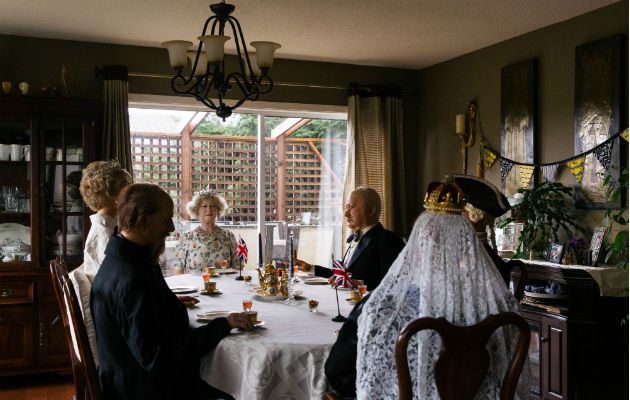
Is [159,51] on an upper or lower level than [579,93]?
upper

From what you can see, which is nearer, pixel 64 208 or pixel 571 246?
pixel 571 246

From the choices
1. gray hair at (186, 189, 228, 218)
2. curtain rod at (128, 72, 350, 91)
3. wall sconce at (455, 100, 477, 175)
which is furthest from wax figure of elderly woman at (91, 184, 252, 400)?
wall sconce at (455, 100, 477, 175)

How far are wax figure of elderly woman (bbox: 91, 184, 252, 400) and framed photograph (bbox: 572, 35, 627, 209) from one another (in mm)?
2715

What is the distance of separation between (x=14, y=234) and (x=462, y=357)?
369 cm

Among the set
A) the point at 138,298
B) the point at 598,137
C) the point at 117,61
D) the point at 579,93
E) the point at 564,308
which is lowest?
the point at 564,308

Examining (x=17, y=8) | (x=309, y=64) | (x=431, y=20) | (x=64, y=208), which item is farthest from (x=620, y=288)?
(x=17, y=8)

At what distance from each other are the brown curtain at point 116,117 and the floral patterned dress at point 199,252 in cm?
92

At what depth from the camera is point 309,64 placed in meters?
5.51

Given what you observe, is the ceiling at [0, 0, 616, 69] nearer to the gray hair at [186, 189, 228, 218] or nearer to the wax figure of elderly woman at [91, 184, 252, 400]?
the gray hair at [186, 189, 228, 218]

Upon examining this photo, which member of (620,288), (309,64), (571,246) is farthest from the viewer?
(309,64)

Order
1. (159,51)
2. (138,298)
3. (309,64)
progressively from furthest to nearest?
(309,64) → (159,51) → (138,298)

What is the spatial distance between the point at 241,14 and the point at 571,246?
262 cm

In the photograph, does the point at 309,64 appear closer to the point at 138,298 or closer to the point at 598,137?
the point at 598,137

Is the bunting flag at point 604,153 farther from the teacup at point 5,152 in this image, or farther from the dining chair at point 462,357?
the teacup at point 5,152
